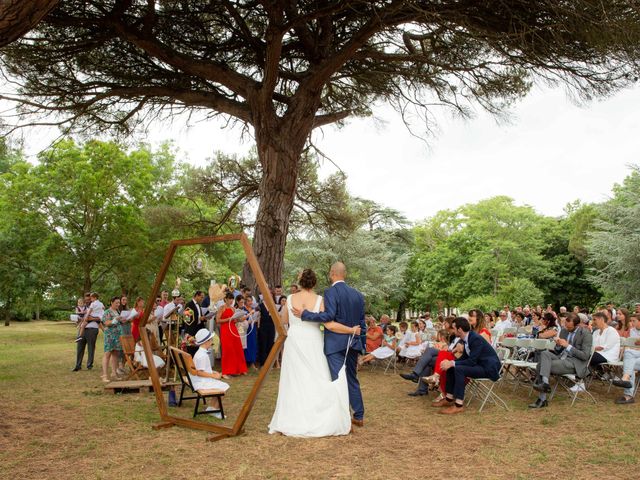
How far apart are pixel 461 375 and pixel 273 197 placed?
6536mm

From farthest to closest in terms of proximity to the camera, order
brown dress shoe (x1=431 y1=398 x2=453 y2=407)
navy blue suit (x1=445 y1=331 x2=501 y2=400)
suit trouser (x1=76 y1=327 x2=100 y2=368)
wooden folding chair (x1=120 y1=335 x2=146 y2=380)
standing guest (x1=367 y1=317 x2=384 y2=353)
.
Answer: standing guest (x1=367 y1=317 x2=384 y2=353) → suit trouser (x1=76 y1=327 x2=100 y2=368) → wooden folding chair (x1=120 y1=335 x2=146 y2=380) → brown dress shoe (x1=431 y1=398 x2=453 y2=407) → navy blue suit (x1=445 y1=331 x2=501 y2=400)

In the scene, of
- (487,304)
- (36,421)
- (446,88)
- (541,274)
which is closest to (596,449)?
(36,421)

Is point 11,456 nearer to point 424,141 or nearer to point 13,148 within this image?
point 13,148

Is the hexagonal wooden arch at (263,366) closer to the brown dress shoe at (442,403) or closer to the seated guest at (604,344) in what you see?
the brown dress shoe at (442,403)

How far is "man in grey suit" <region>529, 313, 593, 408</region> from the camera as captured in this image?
7849 mm

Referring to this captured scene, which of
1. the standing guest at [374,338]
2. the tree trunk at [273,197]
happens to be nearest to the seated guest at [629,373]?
the standing guest at [374,338]

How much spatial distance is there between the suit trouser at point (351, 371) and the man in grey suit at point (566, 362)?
2801 mm

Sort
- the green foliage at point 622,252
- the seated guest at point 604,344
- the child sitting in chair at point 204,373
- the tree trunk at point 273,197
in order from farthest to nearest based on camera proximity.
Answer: the green foliage at point 622,252
the tree trunk at point 273,197
the seated guest at point 604,344
the child sitting in chair at point 204,373

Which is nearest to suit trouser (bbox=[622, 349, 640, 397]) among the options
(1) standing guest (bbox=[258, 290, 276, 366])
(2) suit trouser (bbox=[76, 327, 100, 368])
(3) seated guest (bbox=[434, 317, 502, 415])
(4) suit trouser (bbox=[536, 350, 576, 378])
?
(4) suit trouser (bbox=[536, 350, 576, 378])

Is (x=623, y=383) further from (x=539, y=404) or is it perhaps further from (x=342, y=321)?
(x=342, y=321)

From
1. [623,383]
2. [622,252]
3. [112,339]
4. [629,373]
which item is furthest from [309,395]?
[622,252]

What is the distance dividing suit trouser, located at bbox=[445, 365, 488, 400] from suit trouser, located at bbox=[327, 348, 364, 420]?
1.69 metres

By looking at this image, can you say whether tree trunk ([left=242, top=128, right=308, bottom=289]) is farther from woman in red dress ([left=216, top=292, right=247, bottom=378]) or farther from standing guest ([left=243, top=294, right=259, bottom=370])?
woman in red dress ([left=216, top=292, right=247, bottom=378])

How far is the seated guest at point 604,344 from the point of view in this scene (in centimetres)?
859
